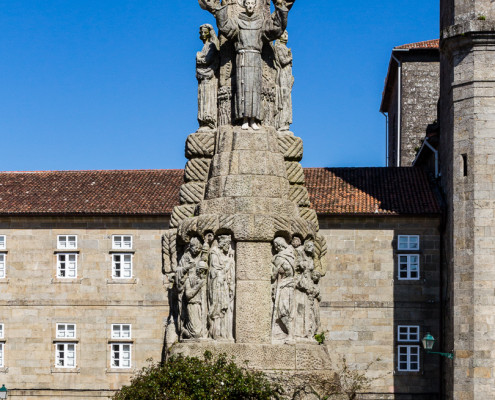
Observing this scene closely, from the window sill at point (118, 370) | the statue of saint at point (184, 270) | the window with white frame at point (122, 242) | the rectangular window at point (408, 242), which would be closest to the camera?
the statue of saint at point (184, 270)

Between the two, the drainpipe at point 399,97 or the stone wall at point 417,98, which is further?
the drainpipe at point 399,97

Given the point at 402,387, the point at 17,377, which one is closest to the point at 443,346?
the point at 402,387

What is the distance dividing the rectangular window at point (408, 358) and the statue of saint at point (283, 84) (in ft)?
71.2

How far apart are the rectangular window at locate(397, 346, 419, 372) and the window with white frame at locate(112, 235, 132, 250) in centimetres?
928

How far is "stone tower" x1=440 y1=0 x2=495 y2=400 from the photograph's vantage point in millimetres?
31156

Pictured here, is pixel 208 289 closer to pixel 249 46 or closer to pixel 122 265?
pixel 249 46

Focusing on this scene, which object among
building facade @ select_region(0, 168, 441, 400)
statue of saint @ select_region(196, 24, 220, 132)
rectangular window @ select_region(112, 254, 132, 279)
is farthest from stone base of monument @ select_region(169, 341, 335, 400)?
rectangular window @ select_region(112, 254, 132, 279)

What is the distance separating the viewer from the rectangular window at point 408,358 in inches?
1444

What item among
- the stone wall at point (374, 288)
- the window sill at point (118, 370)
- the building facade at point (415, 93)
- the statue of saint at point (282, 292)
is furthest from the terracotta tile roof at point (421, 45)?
the statue of saint at point (282, 292)

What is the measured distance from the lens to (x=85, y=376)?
38.2m

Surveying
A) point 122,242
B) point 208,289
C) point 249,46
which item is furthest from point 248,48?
point 122,242

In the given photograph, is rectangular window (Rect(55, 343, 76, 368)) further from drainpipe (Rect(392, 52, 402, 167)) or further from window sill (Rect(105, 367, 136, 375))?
drainpipe (Rect(392, 52, 402, 167))

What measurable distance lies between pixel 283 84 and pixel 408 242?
21.8 metres

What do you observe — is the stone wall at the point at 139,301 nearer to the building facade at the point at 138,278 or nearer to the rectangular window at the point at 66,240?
the building facade at the point at 138,278
